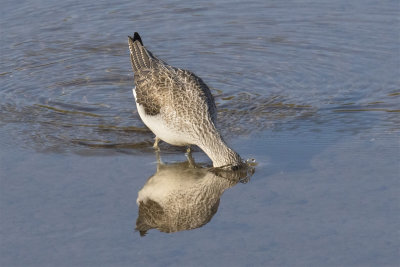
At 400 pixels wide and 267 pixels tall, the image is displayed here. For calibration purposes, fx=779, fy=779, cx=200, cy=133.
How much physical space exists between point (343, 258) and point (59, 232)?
283cm

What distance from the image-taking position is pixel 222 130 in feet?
34.3

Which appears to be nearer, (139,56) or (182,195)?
(182,195)

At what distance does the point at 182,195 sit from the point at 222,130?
6.18ft

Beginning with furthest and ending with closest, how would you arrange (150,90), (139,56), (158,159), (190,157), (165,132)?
(139,56)
(150,90)
(190,157)
(158,159)
(165,132)

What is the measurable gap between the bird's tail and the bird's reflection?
1621 millimetres

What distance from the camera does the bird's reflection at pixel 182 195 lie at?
817cm

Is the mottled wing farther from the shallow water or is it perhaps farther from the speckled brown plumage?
the shallow water

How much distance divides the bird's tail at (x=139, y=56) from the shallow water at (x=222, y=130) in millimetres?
763

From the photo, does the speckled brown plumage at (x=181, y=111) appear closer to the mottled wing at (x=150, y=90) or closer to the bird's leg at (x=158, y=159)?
the mottled wing at (x=150, y=90)

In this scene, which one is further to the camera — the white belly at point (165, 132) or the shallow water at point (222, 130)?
the white belly at point (165, 132)

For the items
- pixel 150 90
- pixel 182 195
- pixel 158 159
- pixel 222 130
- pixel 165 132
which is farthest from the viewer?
pixel 222 130

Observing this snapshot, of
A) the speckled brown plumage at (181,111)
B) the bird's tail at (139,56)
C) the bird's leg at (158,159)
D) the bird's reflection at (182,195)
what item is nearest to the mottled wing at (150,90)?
the speckled brown plumage at (181,111)

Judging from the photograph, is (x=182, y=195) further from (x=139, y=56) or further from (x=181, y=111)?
(x=139, y=56)

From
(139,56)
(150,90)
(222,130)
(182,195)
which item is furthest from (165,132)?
(139,56)
